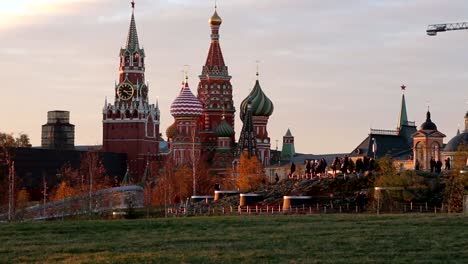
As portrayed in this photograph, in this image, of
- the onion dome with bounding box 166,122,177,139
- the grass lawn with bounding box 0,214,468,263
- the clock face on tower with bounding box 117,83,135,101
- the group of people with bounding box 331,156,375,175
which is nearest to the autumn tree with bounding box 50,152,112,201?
the onion dome with bounding box 166,122,177,139

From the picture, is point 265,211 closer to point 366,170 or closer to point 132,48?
point 366,170

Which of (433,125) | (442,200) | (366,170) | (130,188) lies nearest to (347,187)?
(366,170)

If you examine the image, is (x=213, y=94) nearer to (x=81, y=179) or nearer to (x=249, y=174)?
(x=249, y=174)

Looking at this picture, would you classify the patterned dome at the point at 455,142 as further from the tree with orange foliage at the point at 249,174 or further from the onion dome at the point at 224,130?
the onion dome at the point at 224,130

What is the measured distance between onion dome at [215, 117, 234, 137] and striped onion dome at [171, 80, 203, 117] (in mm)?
2893

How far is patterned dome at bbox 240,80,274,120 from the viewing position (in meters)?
131

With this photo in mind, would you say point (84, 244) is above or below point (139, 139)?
below

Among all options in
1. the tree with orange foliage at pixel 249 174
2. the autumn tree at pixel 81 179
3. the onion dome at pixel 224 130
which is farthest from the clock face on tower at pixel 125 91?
the tree with orange foliage at pixel 249 174

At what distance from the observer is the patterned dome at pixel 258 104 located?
13125 cm

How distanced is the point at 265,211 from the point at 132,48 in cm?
8695

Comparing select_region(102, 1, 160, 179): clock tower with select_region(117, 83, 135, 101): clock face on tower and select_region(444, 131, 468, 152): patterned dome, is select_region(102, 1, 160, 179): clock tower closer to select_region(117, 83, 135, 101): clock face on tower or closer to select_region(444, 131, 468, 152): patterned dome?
select_region(117, 83, 135, 101): clock face on tower

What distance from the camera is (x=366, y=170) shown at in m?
65.1

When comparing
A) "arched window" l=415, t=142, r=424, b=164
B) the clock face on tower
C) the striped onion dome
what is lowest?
"arched window" l=415, t=142, r=424, b=164

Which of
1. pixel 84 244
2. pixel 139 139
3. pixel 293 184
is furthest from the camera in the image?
pixel 139 139
